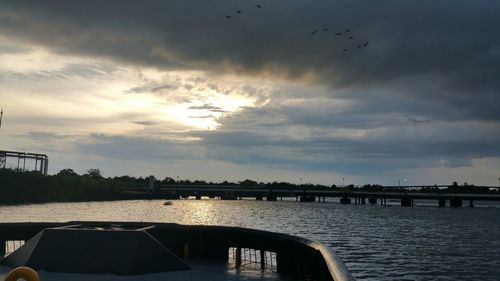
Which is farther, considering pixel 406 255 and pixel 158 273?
pixel 406 255

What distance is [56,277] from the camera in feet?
61.5

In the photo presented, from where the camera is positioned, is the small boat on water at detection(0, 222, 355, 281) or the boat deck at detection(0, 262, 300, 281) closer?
the boat deck at detection(0, 262, 300, 281)

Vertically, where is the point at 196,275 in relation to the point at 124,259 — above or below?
below

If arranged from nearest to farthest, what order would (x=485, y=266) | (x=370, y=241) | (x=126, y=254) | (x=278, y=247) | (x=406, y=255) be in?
(x=126, y=254), (x=278, y=247), (x=485, y=266), (x=406, y=255), (x=370, y=241)

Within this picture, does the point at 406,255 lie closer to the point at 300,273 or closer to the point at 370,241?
the point at 370,241

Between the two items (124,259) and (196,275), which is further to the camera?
(196,275)

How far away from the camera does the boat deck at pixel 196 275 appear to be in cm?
1878

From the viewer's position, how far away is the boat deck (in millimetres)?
18781

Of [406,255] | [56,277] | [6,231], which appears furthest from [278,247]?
[406,255]

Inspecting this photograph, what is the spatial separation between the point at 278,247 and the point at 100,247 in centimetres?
805

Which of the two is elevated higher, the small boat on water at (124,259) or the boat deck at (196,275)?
the small boat on water at (124,259)

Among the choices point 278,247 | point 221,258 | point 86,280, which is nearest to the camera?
point 86,280

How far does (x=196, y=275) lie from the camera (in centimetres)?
2030

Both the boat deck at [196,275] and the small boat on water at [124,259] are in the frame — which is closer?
the boat deck at [196,275]
